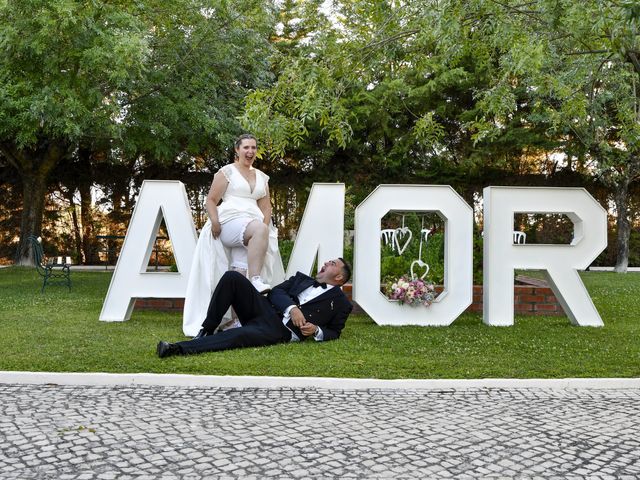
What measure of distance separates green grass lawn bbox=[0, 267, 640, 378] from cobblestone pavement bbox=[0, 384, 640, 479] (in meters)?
0.41

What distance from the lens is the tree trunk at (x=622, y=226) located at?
17934mm

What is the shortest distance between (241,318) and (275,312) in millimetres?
339

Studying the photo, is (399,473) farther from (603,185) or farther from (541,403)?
(603,185)

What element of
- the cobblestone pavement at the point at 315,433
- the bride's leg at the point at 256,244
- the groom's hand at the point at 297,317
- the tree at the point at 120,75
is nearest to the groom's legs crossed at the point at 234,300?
the groom's hand at the point at 297,317

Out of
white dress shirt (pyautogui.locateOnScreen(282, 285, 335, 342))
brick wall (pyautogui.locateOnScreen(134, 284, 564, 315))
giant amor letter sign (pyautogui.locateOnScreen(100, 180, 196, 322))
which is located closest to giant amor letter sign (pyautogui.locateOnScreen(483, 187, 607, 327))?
brick wall (pyautogui.locateOnScreen(134, 284, 564, 315))

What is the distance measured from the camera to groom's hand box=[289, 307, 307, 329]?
222 inches

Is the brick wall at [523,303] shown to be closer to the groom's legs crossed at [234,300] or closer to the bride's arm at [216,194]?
the bride's arm at [216,194]

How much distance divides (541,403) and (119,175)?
18.1 metres

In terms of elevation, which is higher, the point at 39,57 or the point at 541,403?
the point at 39,57

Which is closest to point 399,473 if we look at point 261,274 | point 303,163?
point 261,274

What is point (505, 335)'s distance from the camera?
649cm

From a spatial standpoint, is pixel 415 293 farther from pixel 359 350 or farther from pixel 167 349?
pixel 167 349

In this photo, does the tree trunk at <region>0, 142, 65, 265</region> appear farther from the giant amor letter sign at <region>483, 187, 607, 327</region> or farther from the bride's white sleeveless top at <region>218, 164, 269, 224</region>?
the giant amor letter sign at <region>483, 187, 607, 327</region>

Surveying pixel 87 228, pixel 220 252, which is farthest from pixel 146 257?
pixel 87 228
